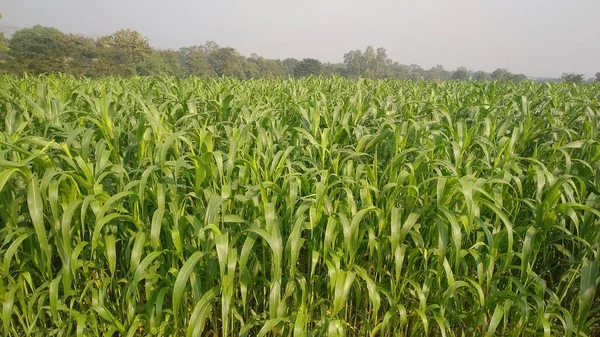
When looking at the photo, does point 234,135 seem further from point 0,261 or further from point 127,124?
point 0,261

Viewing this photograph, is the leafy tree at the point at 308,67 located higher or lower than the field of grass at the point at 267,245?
higher

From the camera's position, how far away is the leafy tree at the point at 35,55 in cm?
3345

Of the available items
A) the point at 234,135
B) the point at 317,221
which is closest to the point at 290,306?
the point at 317,221

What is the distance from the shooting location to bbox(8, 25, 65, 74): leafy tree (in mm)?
33453

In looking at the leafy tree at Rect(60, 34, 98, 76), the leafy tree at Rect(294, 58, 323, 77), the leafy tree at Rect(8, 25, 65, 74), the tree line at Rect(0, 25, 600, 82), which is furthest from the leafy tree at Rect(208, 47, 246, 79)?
the leafy tree at Rect(8, 25, 65, 74)

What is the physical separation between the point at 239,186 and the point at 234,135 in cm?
37

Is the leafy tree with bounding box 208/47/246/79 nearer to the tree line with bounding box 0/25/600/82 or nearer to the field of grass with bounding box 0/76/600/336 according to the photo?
the tree line with bounding box 0/25/600/82

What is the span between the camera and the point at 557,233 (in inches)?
71.5

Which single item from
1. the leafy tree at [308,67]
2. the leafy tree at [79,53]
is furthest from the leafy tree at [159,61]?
the leafy tree at [308,67]

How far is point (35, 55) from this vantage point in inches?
1427

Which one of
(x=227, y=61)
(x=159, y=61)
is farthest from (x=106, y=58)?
(x=227, y=61)

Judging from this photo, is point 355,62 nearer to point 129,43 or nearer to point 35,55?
point 129,43

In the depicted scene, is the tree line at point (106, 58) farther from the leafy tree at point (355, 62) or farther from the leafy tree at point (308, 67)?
the leafy tree at point (355, 62)

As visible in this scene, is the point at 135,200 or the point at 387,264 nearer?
the point at 135,200
